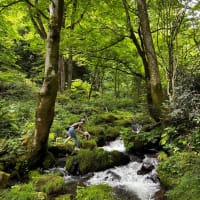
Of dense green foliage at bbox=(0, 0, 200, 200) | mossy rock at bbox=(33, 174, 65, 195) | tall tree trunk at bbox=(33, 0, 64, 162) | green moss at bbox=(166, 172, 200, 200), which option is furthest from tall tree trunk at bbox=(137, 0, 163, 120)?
mossy rock at bbox=(33, 174, 65, 195)

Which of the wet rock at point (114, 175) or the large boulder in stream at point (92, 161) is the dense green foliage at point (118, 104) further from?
the wet rock at point (114, 175)

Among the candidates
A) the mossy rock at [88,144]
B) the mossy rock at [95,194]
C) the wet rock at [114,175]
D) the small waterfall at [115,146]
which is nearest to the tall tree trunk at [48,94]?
the mossy rock at [88,144]

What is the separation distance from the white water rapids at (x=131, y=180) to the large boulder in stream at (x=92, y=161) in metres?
0.21

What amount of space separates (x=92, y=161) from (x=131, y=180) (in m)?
1.37

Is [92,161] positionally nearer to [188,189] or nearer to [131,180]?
[131,180]

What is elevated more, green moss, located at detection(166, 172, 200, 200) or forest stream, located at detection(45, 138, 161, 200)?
green moss, located at detection(166, 172, 200, 200)

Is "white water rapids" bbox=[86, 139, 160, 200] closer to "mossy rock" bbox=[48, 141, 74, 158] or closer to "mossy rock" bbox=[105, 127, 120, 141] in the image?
"mossy rock" bbox=[48, 141, 74, 158]

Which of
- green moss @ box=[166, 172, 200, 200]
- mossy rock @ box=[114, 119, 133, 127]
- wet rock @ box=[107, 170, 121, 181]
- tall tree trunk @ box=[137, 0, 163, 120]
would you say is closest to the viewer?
green moss @ box=[166, 172, 200, 200]

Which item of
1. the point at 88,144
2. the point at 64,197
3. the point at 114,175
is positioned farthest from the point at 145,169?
the point at 88,144

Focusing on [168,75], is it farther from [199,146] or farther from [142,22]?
[199,146]

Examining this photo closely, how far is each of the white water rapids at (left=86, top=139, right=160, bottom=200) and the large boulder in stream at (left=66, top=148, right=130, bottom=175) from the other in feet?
0.68

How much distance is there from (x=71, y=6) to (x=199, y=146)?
35.2 ft

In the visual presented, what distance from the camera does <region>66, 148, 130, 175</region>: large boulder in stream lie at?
7531 mm

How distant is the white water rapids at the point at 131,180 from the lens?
612 centimetres
